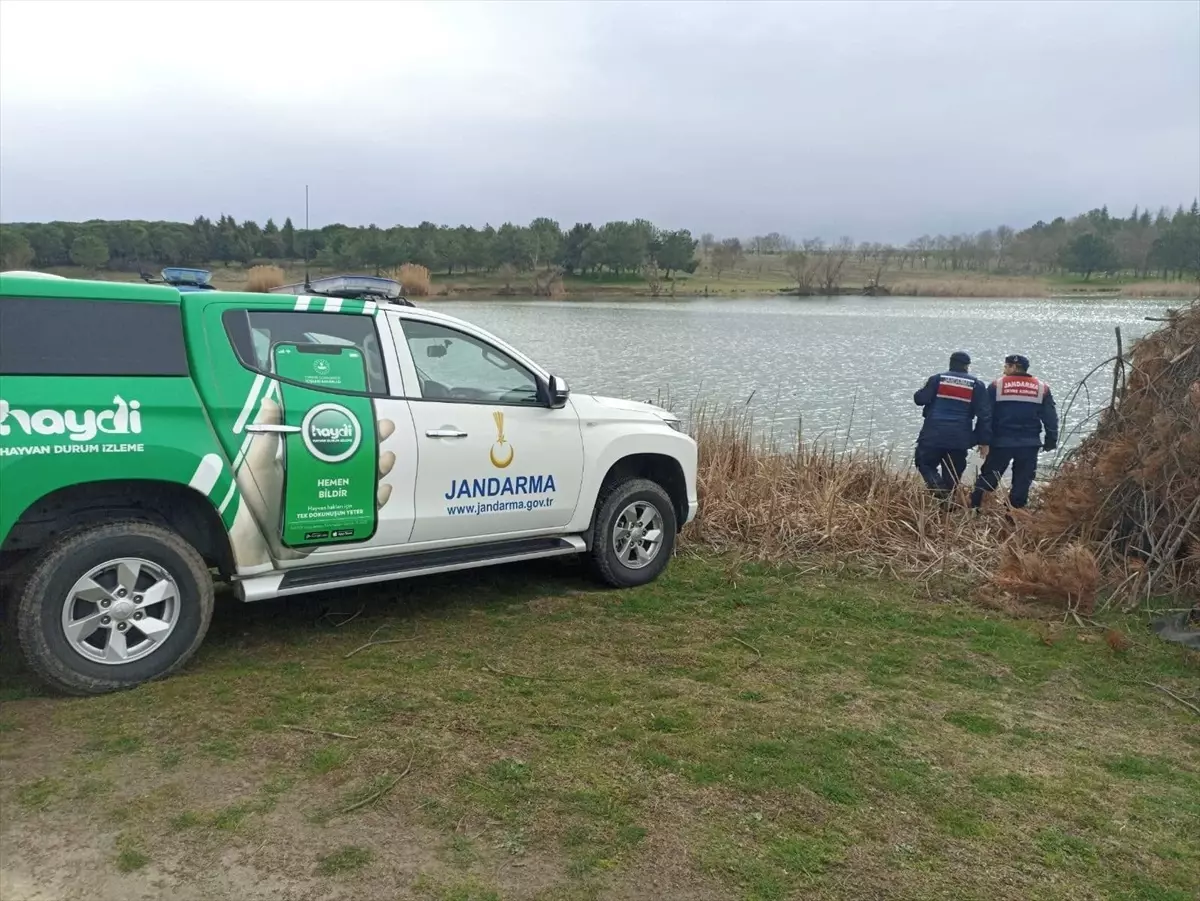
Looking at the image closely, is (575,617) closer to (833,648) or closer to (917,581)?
(833,648)

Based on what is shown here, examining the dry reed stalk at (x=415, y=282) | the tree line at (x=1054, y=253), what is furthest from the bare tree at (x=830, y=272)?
the dry reed stalk at (x=415, y=282)

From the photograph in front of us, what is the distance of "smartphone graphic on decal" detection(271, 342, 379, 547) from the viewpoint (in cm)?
486

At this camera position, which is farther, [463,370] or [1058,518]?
[1058,518]

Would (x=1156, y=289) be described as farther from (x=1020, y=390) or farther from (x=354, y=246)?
(x=1020, y=390)

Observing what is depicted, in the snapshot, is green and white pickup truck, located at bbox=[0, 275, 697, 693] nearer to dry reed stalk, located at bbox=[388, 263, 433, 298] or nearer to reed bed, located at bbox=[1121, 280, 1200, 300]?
dry reed stalk, located at bbox=[388, 263, 433, 298]

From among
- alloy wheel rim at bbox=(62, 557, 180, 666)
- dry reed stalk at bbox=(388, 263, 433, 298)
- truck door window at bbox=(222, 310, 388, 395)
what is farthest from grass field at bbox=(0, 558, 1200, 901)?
dry reed stalk at bbox=(388, 263, 433, 298)

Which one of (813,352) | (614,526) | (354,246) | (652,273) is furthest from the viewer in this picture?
(652,273)

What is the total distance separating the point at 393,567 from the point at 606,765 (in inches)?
75.1

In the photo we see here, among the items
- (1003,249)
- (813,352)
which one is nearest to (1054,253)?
(1003,249)

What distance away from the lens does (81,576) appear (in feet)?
14.3

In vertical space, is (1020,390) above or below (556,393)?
below

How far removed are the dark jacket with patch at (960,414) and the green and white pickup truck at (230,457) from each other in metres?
5.54

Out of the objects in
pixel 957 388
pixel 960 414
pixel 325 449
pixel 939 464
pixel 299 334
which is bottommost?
pixel 939 464

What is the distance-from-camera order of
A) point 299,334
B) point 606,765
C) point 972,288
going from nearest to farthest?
point 606,765 → point 299,334 → point 972,288
